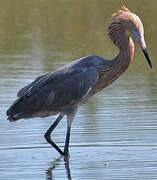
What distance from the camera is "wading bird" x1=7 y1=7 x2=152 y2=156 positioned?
409 inches

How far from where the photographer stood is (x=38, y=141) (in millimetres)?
11031

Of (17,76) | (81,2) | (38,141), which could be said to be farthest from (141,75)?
(81,2)

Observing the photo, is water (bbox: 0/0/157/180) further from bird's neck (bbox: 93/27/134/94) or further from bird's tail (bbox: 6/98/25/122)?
bird's neck (bbox: 93/27/134/94)

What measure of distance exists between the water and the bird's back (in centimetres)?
51

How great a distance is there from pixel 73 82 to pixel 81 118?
5.74 feet

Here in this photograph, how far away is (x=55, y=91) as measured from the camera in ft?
34.6

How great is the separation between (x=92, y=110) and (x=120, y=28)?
90.3 inches

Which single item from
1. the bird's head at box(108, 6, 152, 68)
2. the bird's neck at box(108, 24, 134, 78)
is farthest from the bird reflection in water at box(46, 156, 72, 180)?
the bird's head at box(108, 6, 152, 68)

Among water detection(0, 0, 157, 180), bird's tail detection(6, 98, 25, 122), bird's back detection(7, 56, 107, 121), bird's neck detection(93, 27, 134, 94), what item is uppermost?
bird's neck detection(93, 27, 134, 94)

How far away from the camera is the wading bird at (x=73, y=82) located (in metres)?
10.4

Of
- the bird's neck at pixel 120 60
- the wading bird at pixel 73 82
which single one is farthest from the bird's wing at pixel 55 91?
the bird's neck at pixel 120 60

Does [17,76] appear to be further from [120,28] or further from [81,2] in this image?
[81,2]

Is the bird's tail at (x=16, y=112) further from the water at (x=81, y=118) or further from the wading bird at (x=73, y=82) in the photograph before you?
the water at (x=81, y=118)

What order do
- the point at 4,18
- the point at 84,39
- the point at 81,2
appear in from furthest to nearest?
1. the point at 81,2
2. the point at 4,18
3. the point at 84,39
